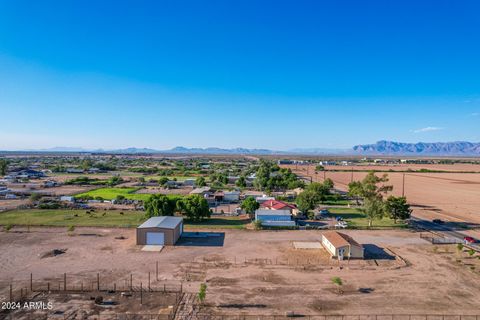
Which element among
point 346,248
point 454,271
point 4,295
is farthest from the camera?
point 346,248

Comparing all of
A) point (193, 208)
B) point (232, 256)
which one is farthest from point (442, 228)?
point (193, 208)

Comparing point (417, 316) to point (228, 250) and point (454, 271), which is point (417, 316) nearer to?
point (454, 271)

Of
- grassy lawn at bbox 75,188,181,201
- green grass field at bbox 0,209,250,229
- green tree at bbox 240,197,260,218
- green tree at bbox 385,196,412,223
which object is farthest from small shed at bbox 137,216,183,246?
green tree at bbox 385,196,412,223

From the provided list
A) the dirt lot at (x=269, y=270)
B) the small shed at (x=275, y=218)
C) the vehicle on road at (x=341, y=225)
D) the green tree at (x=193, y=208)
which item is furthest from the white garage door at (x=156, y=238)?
the vehicle on road at (x=341, y=225)

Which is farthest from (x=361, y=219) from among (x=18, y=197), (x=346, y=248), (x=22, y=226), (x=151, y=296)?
(x=18, y=197)

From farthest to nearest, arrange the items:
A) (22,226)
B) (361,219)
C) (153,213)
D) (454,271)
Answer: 1. (361,219)
2. (153,213)
3. (22,226)
4. (454,271)

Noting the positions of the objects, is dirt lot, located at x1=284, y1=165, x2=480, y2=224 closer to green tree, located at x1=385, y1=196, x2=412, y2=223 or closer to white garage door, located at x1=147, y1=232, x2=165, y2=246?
green tree, located at x1=385, y1=196, x2=412, y2=223

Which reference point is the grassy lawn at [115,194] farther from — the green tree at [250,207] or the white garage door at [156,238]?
the white garage door at [156,238]
